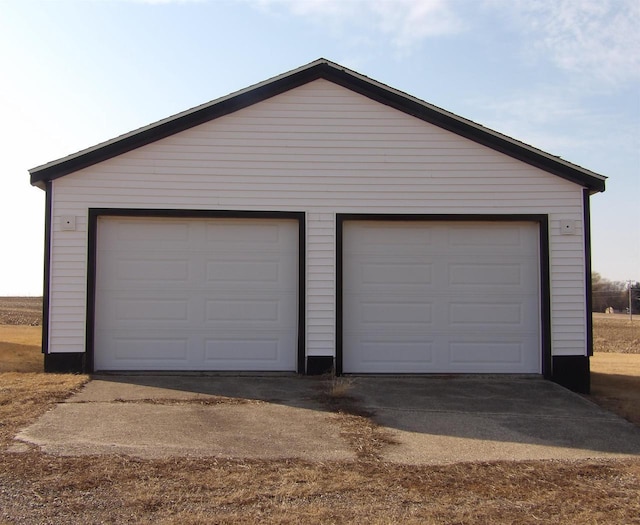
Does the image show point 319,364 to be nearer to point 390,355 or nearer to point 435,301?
point 390,355

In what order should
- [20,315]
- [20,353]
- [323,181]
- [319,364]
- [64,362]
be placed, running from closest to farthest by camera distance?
[64,362] → [319,364] → [323,181] → [20,353] → [20,315]

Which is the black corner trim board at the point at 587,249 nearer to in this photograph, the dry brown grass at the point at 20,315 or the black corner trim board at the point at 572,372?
the black corner trim board at the point at 572,372

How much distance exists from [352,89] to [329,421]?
5.58 metres

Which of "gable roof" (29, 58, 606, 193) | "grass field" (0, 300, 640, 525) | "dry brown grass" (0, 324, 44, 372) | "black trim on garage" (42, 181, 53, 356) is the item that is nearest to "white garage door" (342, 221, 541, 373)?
"gable roof" (29, 58, 606, 193)

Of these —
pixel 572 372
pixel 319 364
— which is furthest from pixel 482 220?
pixel 319 364

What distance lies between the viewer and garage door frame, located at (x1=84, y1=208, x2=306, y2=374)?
9766mm

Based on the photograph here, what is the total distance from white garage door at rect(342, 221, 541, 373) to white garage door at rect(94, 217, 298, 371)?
42.3 inches

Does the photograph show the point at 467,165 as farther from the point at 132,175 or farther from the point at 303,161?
the point at 132,175

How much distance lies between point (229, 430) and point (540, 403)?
4.19 metres

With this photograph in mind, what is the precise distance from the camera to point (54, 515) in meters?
4.26

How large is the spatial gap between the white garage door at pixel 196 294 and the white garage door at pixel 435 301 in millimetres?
1075

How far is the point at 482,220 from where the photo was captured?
1022cm

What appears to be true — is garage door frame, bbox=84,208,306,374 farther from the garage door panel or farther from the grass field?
the grass field

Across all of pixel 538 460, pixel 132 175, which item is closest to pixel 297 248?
pixel 132 175
